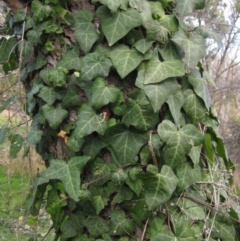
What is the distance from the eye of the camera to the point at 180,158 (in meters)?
1.28

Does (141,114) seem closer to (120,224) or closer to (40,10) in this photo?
(120,224)

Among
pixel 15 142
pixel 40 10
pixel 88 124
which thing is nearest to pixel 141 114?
pixel 88 124

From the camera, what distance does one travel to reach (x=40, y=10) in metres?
1.40

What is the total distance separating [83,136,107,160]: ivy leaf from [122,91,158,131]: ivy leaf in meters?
0.10

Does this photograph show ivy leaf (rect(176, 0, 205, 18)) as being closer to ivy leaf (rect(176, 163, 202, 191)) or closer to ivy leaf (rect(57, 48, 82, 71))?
ivy leaf (rect(57, 48, 82, 71))

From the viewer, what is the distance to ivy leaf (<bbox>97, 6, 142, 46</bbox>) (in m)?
1.31

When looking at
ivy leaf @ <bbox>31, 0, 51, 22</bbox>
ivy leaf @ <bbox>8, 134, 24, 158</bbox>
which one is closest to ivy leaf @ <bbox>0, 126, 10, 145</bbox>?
ivy leaf @ <bbox>8, 134, 24, 158</bbox>

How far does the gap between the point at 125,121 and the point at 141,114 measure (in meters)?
0.05

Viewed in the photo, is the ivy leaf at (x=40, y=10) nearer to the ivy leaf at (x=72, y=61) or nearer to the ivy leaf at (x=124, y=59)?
the ivy leaf at (x=72, y=61)

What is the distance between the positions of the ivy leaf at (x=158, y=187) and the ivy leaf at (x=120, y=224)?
0.12 meters

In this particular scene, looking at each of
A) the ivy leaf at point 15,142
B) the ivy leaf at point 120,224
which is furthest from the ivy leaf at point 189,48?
the ivy leaf at point 15,142

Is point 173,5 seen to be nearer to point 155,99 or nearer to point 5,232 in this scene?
point 155,99

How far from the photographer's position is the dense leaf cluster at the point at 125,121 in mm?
1301

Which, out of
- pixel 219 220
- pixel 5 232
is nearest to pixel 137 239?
pixel 219 220
